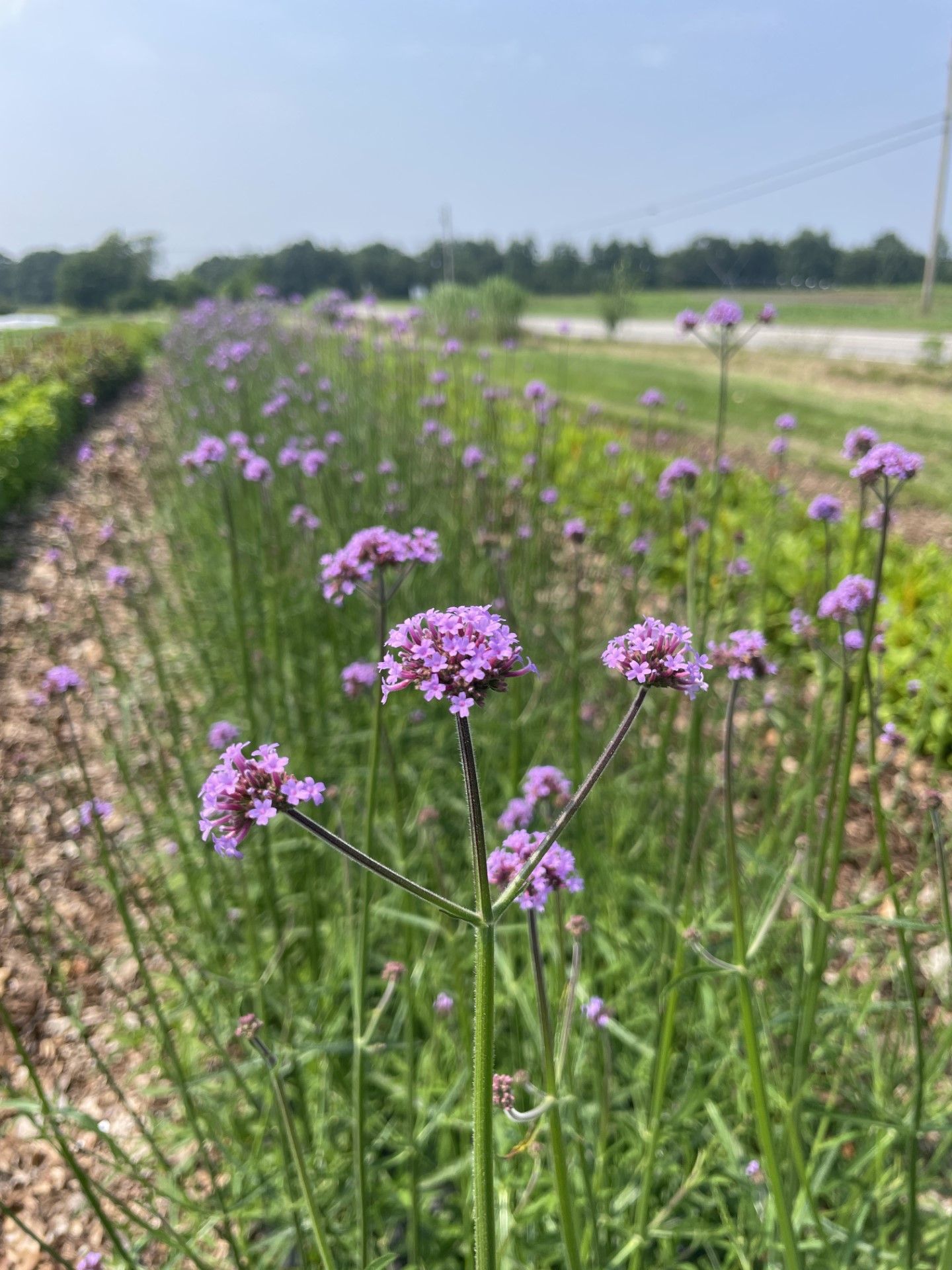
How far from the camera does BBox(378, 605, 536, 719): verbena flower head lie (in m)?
0.86

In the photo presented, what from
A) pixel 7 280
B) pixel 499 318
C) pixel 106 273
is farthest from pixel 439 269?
pixel 106 273

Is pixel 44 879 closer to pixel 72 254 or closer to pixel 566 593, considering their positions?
pixel 566 593

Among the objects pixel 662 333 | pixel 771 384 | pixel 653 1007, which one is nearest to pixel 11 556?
pixel 653 1007

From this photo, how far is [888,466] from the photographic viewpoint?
1636mm

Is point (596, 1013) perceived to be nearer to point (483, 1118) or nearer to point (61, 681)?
point (483, 1118)

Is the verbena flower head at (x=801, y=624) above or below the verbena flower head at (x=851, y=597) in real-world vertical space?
below

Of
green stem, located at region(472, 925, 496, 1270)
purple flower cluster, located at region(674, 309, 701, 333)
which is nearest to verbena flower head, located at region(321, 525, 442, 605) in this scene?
green stem, located at region(472, 925, 496, 1270)

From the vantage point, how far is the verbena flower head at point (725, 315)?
222 cm

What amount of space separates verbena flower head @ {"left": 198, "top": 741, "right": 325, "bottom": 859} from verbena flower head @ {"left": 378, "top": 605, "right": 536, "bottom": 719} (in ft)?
0.50

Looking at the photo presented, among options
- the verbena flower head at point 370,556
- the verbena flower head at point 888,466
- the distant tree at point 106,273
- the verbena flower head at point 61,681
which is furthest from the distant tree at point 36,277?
the verbena flower head at point 888,466

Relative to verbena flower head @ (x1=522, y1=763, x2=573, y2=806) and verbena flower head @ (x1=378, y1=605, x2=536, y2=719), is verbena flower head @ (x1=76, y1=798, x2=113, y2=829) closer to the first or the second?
verbena flower head @ (x1=522, y1=763, x2=573, y2=806)

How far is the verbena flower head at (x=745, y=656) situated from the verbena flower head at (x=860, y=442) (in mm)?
676

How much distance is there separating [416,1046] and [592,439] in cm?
634

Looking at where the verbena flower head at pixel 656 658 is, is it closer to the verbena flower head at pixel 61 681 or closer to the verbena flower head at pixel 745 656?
the verbena flower head at pixel 745 656
